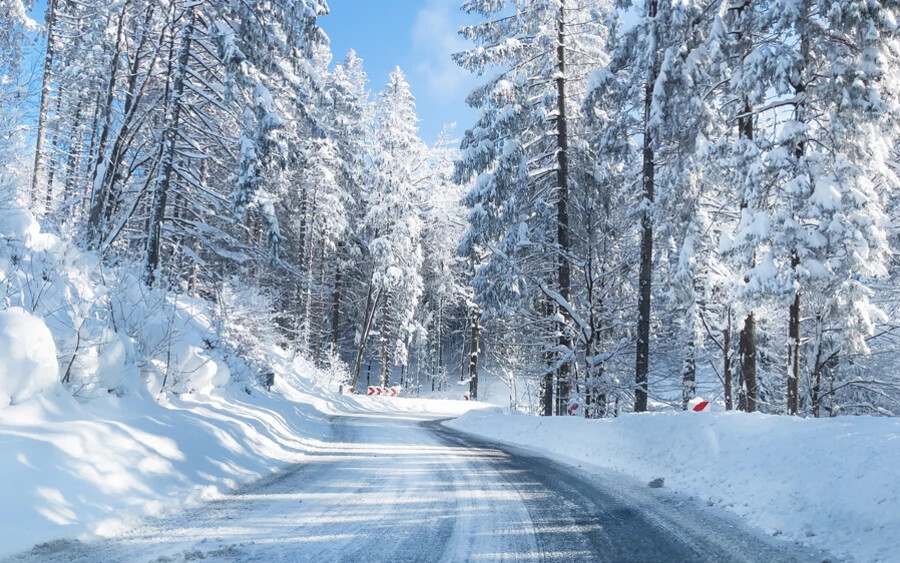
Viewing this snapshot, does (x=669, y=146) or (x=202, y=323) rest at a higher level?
(x=669, y=146)

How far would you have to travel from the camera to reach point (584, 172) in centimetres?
1755

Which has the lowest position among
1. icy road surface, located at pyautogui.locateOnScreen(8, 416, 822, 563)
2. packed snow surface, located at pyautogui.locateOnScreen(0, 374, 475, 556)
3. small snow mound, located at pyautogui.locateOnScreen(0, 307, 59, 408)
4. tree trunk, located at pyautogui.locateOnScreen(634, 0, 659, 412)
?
icy road surface, located at pyautogui.locateOnScreen(8, 416, 822, 563)

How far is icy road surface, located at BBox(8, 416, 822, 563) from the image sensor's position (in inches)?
157

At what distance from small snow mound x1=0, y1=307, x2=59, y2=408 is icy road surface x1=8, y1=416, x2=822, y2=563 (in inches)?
64.1

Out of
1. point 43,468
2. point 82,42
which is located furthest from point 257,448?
point 82,42

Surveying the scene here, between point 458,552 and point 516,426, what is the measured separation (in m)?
11.9

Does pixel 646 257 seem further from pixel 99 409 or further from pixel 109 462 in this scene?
pixel 109 462

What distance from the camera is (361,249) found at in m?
38.5

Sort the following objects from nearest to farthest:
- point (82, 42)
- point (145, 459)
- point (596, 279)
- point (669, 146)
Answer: point (145, 459) → point (669, 146) → point (596, 279) → point (82, 42)

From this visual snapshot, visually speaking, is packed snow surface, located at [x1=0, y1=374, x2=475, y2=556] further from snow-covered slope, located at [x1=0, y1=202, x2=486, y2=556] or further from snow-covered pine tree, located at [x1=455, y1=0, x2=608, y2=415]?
snow-covered pine tree, located at [x1=455, y1=0, x2=608, y2=415]

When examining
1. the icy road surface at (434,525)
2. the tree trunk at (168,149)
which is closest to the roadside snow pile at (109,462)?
the icy road surface at (434,525)

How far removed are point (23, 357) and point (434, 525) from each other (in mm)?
3925

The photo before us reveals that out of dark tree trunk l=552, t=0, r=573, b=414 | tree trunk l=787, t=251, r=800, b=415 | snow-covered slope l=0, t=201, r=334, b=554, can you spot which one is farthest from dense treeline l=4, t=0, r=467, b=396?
tree trunk l=787, t=251, r=800, b=415

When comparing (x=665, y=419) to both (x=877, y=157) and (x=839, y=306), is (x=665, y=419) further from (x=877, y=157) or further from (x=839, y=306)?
(x=877, y=157)
